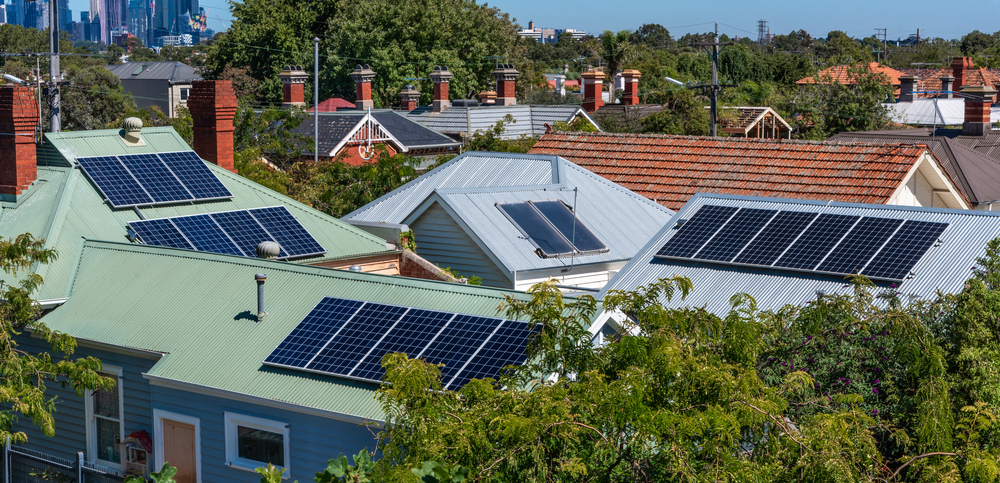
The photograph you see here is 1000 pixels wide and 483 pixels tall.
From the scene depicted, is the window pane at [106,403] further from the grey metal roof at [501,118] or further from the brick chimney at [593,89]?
the brick chimney at [593,89]

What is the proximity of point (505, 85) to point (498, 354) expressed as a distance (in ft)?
147

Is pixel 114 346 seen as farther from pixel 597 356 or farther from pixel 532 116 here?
pixel 532 116

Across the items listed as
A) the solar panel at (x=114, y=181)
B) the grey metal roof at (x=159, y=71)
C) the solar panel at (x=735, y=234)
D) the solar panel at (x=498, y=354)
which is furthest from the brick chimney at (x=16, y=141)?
the grey metal roof at (x=159, y=71)

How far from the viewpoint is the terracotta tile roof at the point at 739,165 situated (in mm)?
22844

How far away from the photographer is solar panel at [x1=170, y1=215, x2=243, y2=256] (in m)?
18.5

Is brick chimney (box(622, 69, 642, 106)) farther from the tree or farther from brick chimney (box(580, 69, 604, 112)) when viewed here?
the tree

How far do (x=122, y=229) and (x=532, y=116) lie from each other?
3350 centimetres

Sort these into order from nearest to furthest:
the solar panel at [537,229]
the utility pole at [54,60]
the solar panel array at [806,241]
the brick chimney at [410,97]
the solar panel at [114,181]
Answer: the solar panel array at [806,241] < the solar panel at [114,181] < the solar panel at [537,229] < the utility pole at [54,60] < the brick chimney at [410,97]

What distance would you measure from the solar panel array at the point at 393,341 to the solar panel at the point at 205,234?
4.82 meters

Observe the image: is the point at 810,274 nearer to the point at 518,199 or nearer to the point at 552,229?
the point at 552,229

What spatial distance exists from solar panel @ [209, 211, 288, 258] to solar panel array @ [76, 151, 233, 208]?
68cm

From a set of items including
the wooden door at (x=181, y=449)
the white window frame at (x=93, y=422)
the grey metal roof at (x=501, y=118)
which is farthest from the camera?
the grey metal roof at (x=501, y=118)

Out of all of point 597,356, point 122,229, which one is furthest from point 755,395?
point 122,229

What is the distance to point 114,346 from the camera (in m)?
14.9
